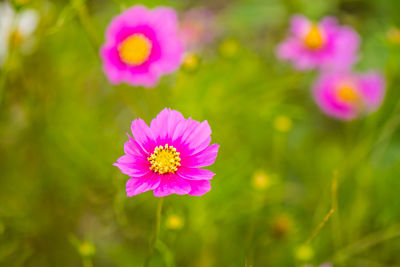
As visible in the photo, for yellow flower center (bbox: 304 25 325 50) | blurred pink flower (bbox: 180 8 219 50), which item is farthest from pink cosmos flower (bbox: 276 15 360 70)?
blurred pink flower (bbox: 180 8 219 50)

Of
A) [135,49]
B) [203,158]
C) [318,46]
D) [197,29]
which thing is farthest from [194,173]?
[197,29]

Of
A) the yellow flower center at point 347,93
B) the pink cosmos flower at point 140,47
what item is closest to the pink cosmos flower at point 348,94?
the yellow flower center at point 347,93

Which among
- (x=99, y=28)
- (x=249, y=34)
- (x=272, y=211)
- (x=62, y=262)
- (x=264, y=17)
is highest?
(x=249, y=34)

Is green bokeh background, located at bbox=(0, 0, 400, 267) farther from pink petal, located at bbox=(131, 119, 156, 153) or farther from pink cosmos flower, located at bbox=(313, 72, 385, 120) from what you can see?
pink petal, located at bbox=(131, 119, 156, 153)

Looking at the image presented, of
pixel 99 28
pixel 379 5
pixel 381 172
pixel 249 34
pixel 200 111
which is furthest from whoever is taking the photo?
pixel 249 34

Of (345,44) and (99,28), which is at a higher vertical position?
(99,28)

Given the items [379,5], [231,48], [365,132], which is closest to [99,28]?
[231,48]

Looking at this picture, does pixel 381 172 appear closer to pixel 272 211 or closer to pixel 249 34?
pixel 272 211
